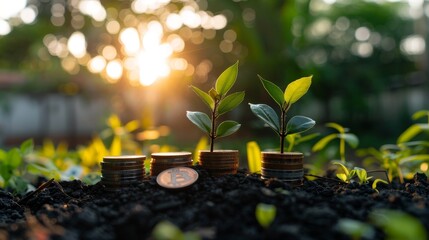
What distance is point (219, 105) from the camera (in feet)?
3.65

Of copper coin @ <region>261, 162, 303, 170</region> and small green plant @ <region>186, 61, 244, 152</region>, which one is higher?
small green plant @ <region>186, 61, 244, 152</region>

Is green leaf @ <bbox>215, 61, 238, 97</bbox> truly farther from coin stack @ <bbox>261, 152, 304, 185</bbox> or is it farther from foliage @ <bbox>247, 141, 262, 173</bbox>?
foliage @ <bbox>247, 141, 262, 173</bbox>

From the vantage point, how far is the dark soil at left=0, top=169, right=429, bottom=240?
27.1 inches

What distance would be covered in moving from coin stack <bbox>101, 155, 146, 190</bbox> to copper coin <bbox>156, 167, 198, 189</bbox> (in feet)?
0.37

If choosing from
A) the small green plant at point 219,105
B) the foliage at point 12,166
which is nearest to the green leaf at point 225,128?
the small green plant at point 219,105

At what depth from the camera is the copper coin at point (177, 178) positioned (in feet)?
3.05

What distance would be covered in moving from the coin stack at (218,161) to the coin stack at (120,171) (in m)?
0.20

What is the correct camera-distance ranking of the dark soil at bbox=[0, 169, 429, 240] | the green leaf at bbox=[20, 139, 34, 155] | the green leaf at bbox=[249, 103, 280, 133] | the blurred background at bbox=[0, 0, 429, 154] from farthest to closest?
1. the blurred background at bbox=[0, 0, 429, 154]
2. the green leaf at bbox=[20, 139, 34, 155]
3. the green leaf at bbox=[249, 103, 280, 133]
4. the dark soil at bbox=[0, 169, 429, 240]

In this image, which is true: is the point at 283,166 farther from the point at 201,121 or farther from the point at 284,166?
the point at 201,121

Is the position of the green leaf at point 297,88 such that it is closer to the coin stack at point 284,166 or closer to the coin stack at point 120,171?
the coin stack at point 284,166

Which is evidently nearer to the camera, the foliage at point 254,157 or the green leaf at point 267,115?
the green leaf at point 267,115

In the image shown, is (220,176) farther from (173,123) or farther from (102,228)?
(173,123)

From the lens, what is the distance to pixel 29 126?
1069 cm

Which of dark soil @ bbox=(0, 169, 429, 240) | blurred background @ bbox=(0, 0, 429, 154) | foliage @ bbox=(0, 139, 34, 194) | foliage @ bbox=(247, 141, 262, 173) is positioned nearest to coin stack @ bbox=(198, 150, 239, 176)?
dark soil @ bbox=(0, 169, 429, 240)
